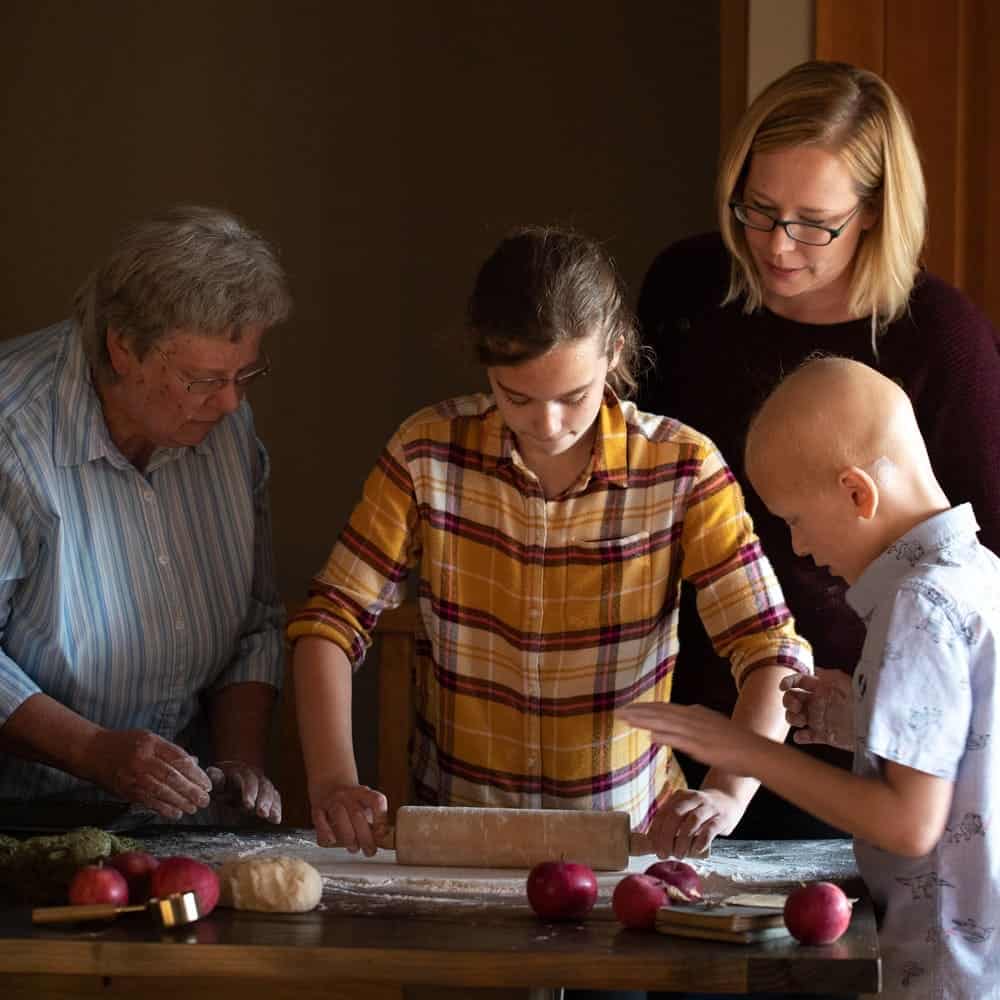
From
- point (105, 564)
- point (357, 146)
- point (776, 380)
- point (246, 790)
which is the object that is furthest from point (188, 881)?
point (357, 146)

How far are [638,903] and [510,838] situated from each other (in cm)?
30

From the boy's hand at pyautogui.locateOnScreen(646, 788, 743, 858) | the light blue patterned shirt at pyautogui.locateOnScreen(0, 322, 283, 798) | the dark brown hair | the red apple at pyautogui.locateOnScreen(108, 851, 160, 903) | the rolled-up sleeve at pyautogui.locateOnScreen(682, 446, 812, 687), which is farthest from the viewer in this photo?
the light blue patterned shirt at pyautogui.locateOnScreen(0, 322, 283, 798)

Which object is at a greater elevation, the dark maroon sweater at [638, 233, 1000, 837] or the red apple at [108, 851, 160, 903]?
the dark maroon sweater at [638, 233, 1000, 837]

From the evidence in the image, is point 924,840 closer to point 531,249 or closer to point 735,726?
point 735,726

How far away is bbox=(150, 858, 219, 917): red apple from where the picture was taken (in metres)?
1.64

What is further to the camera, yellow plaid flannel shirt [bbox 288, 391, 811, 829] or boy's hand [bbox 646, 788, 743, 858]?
yellow plaid flannel shirt [bbox 288, 391, 811, 829]

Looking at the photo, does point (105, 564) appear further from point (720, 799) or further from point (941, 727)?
point (941, 727)

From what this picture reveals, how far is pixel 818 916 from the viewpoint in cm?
152

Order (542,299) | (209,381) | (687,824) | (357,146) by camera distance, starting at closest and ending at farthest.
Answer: (687,824)
(542,299)
(209,381)
(357,146)

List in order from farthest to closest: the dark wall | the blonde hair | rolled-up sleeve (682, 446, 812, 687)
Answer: the dark wall → the blonde hair → rolled-up sleeve (682, 446, 812, 687)

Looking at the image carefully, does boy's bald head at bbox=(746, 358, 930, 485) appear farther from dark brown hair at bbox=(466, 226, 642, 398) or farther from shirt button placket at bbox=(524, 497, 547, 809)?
shirt button placket at bbox=(524, 497, 547, 809)

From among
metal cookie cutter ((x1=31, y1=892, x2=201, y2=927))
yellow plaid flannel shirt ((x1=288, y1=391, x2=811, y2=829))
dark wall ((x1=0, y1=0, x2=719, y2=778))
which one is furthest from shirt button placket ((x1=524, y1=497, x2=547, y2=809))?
dark wall ((x1=0, y1=0, x2=719, y2=778))

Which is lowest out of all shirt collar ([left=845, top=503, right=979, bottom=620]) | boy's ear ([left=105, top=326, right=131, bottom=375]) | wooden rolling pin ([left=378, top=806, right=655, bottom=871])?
wooden rolling pin ([left=378, top=806, right=655, bottom=871])

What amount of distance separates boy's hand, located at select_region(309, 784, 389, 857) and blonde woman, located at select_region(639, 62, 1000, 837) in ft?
2.35
